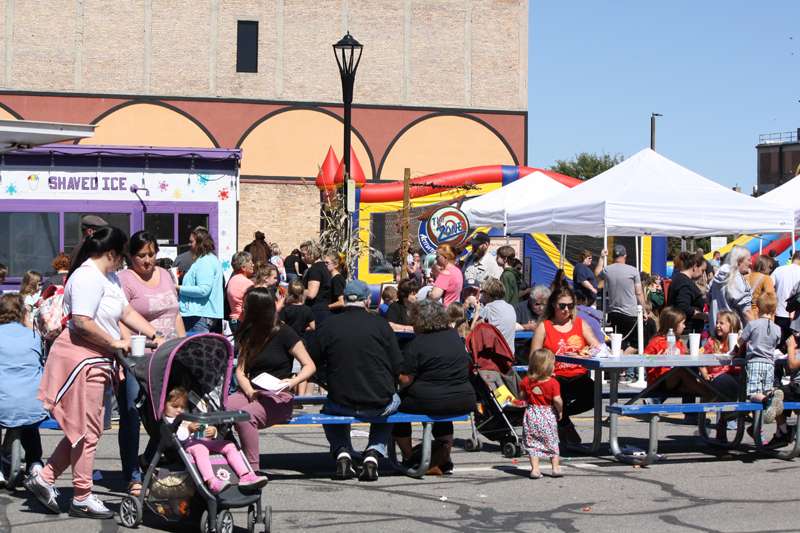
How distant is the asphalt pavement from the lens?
7.66 meters

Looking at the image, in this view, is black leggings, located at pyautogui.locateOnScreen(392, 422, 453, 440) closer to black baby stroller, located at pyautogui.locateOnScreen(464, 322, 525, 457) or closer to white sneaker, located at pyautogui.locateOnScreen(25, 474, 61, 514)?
black baby stroller, located at pyautogui.locateOnScreen(464, 322, 525, 457)

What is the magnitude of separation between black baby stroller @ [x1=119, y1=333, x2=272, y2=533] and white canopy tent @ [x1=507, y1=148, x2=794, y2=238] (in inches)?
329

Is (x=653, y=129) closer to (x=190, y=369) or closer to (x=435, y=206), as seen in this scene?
(x=435, y=206)

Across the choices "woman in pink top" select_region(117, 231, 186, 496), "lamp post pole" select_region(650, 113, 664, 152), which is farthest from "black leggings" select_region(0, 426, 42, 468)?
"lamp post pole" select_region(650, 113, 664, 152)

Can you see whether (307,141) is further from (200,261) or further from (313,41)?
(200,261)

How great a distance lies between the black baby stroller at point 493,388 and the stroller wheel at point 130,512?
3782 millimetres

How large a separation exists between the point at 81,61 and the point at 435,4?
12776mm

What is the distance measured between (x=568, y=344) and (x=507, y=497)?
7.67ft

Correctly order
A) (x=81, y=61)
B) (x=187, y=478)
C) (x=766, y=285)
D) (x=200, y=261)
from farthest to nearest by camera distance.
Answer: (x=81, y=61) < (x=766, y=285) < (x=200, y=261) < (x=187, y=478)

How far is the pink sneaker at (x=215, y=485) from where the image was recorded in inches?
278

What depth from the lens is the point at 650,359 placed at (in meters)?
10.2

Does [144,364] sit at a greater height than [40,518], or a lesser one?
greater

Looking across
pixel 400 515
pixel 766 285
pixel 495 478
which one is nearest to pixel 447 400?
pixel 495 478

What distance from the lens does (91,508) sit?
758 centimetres
